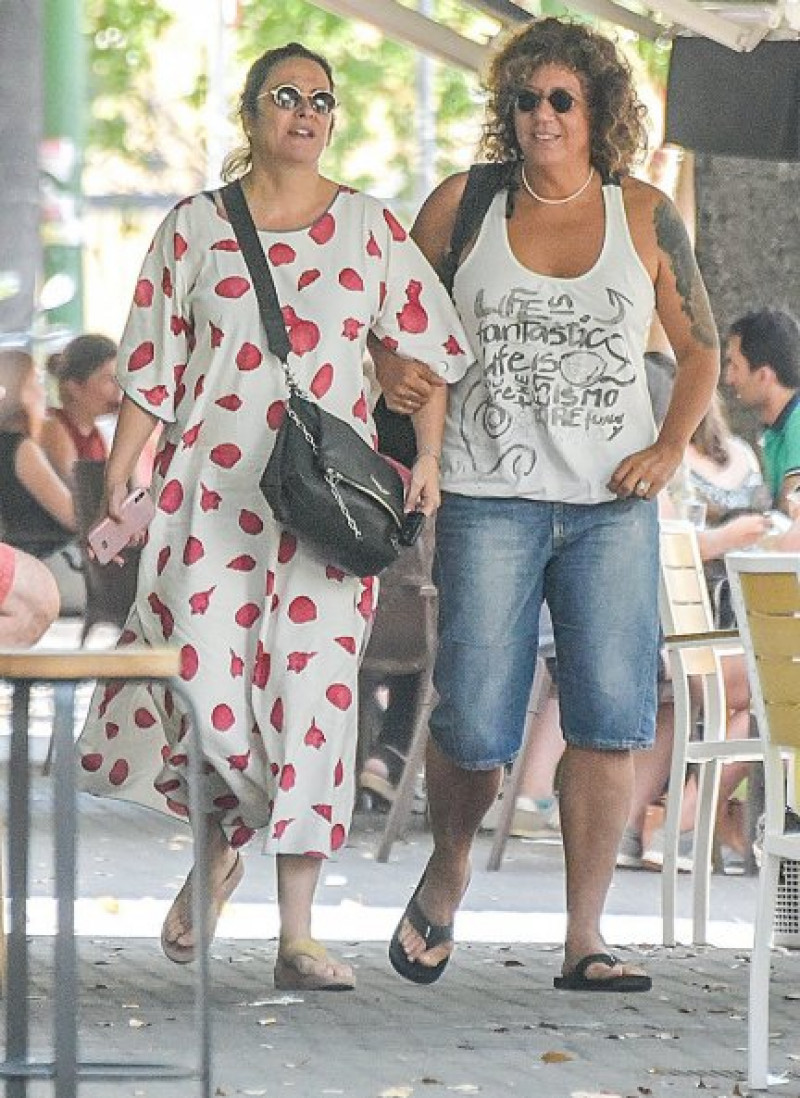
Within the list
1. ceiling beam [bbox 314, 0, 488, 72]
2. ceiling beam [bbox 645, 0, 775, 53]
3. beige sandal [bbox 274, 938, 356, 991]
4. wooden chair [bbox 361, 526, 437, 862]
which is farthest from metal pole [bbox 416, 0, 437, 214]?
beige sandal [bbox 274, 938, 356, 991]

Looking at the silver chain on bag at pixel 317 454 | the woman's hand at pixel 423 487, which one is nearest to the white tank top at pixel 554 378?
the woman's hand at pixel 423 487

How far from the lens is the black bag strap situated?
6.48m

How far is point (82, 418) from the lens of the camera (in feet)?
42.4

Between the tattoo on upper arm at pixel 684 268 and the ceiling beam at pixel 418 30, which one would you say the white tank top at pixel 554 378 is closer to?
the tattoo on upper arm at pixel 684 268

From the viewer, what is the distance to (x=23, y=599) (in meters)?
7.47

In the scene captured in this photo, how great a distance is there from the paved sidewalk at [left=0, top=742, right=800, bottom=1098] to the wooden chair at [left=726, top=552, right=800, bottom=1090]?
0.17 metres

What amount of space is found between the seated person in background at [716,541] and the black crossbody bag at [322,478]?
11.6 ft

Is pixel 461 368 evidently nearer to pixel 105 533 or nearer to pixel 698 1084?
pixel 105 533

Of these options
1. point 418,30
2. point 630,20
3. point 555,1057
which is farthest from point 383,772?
point 555,1057

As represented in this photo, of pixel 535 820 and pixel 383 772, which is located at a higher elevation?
pixel 383 772

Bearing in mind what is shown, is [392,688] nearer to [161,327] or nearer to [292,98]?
[161,327]

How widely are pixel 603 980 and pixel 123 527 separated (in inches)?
59.7

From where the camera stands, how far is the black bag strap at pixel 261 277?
6.48 m

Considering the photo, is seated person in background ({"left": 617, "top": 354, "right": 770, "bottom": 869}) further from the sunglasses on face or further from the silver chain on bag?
the sunglasses on face
